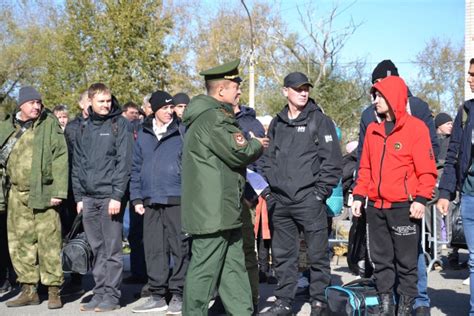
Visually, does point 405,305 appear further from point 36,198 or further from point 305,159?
point 36,198

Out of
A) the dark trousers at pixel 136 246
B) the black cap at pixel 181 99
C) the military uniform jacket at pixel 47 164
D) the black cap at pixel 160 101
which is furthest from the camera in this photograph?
the dark trousers at pixel 136 246

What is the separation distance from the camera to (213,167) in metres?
5.82

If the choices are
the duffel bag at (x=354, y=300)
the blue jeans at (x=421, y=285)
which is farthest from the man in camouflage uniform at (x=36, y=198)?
the blue jeans at (x=421, y=285)

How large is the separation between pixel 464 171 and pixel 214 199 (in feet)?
7.14

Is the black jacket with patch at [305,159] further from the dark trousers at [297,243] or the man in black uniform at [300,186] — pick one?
the dark trousers at [297,243]

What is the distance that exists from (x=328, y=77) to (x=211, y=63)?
11827 millimetres

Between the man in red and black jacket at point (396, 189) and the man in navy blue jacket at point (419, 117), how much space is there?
0.32 meters

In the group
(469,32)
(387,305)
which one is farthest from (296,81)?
(469,32)

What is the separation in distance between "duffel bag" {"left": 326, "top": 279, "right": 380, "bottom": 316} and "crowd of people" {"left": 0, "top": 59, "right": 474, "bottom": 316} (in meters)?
0.10

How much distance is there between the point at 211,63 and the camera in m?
44.2

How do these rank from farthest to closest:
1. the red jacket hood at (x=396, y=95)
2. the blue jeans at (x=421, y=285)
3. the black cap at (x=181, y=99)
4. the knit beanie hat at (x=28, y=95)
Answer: the black cap at (x=181, y=99), the knit beanie hat at (x=28, y=95), the blue jeans at (x=421, y=285), the red jacket hood at (x=396, y=95)

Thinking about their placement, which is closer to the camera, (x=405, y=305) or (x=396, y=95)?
(x=396, y=95)

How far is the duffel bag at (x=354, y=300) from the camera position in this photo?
6230mm

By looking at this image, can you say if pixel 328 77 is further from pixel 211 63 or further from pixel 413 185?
pixel 413 185
